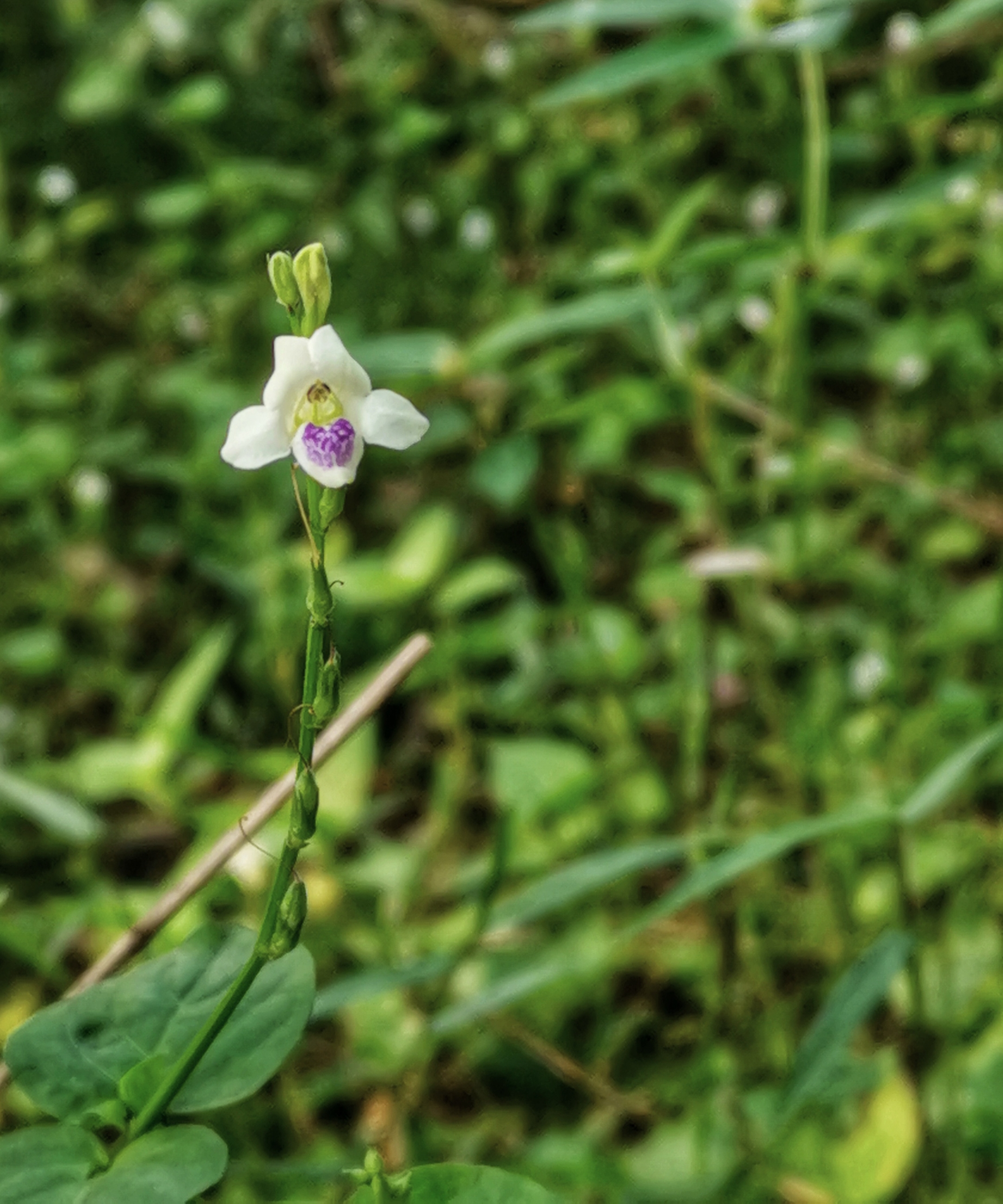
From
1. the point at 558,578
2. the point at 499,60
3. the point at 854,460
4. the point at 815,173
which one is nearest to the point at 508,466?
the point at 558,578

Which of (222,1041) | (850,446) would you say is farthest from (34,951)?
(850,446)

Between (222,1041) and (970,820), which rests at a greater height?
(222,1041)

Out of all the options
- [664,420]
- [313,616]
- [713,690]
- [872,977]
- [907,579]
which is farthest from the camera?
[664,420]

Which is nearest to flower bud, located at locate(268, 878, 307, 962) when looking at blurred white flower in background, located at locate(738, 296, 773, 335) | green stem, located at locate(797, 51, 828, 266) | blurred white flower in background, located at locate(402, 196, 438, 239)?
green stem, located at locate(797, 51, 828, 266)

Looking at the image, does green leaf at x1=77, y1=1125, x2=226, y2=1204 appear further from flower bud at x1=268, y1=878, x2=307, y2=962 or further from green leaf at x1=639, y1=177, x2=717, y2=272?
green leaf at x1=639, y1=177, x2=717, y2=272

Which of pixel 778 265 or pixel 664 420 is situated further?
pixel 664 420

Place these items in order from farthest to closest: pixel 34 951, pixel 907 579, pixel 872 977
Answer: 1. pixel 907 579
2. pixel 34 951
3. pixel 872 977

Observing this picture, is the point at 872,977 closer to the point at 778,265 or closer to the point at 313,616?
the point at 313,616

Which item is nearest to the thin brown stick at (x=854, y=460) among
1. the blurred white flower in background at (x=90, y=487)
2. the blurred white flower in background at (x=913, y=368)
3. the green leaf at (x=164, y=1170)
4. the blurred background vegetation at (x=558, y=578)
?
the blurred background vegetation at (x=558, y=578)
